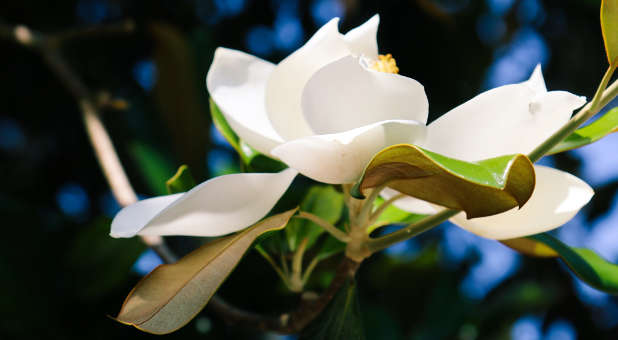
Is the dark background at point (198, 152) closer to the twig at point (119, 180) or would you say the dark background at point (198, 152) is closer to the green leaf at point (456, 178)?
the twig at point (119, 180)

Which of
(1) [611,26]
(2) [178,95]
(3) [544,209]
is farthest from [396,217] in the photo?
(2) [178,95]

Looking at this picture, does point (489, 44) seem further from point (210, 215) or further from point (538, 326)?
point (210, 215)

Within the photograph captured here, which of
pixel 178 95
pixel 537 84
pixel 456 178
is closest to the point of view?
pixel 456 178

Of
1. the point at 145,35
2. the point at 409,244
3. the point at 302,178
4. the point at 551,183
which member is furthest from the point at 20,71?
the point at 551,183

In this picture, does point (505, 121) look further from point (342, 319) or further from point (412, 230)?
point (342, 319)

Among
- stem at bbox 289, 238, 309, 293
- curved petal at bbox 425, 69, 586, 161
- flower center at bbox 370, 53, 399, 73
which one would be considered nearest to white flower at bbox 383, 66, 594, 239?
curved petal at bbox 425, 69, 586, 161

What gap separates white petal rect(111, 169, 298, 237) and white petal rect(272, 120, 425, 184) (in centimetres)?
4

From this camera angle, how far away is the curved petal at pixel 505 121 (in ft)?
1.50

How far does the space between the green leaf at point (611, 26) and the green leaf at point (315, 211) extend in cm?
34

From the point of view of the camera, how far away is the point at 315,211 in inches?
27.8

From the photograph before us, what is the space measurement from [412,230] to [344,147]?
11cm

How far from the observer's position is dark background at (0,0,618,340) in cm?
95

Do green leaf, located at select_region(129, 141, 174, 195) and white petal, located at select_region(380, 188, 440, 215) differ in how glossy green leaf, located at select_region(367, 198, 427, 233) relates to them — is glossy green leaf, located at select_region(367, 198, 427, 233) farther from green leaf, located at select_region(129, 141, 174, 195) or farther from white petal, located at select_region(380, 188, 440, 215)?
green leaf, located at select_region(129, 141, 174, 195)

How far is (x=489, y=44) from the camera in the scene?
5.15ft
